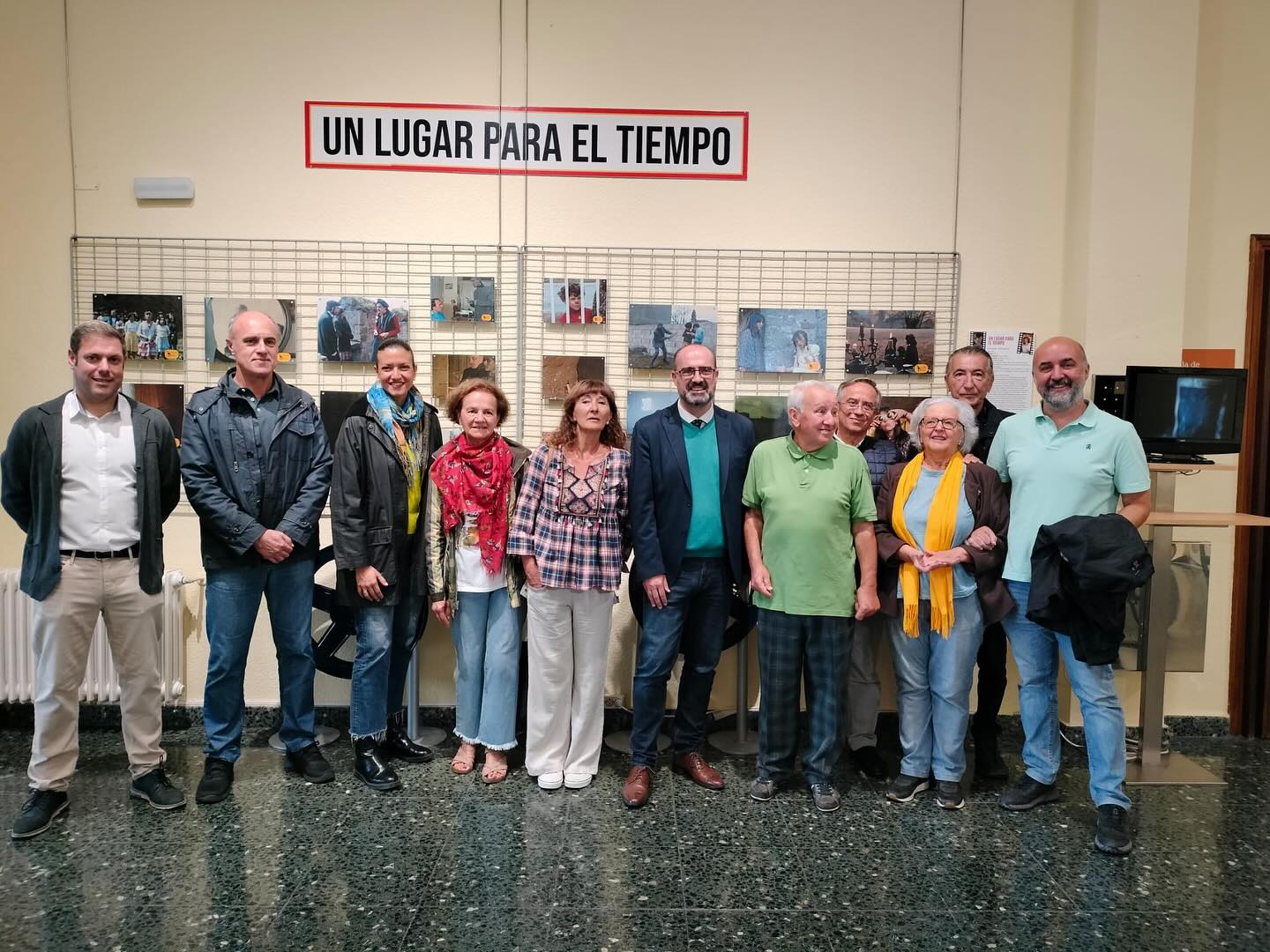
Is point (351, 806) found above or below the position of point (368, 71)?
below

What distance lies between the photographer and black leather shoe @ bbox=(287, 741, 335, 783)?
330 cm

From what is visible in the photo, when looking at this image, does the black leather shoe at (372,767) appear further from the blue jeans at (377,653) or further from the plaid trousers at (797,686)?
the plaid trousers at (797,686)

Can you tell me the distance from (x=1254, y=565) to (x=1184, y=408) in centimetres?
115

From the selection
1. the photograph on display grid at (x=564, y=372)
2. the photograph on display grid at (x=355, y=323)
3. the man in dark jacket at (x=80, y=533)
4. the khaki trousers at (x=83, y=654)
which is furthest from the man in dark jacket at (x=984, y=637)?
the khaki trousers at (x=83, y=654)

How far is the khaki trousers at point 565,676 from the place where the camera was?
322 centimetres

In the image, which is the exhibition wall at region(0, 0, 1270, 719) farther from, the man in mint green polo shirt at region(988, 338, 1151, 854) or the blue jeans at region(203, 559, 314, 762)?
the man in mint green polo shirt at region(988, 338, 1151, 854)

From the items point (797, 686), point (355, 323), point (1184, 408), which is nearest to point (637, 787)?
point (797, 686)

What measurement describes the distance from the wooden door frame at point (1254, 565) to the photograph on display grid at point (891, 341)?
1.52 m

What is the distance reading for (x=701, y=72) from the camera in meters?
3.88

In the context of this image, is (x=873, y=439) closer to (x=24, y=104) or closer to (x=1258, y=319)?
(x=1258, y=319)

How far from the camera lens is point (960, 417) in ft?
10.2

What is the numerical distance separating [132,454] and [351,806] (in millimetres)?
1511

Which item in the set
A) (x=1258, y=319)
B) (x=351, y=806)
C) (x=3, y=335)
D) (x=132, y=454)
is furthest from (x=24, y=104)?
(x=1258, y=319)

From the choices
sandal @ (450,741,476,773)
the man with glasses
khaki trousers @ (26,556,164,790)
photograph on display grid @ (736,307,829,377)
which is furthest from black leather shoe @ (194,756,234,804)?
photograph on display grid @ (736,307,829,377)
